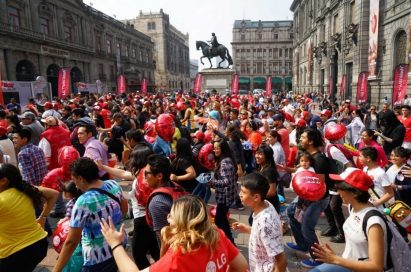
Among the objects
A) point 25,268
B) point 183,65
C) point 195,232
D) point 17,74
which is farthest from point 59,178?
point 183,65

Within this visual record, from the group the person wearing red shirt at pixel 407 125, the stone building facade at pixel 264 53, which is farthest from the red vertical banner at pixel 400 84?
the stone building facade at pixel 264 53

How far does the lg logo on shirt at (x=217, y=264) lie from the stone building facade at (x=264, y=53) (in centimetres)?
8311

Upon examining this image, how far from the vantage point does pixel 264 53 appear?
83.6 meters

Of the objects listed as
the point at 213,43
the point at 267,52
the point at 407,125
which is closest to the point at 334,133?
the point at 407,125

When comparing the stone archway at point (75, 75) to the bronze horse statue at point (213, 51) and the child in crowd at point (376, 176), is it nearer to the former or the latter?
the bronze horse statue at point (213, 51)

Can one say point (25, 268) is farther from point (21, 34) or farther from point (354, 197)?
point (21, 34)

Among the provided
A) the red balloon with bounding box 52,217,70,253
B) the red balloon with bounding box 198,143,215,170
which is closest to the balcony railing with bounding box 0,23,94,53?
the red balloon with bounding box 198,143,215,170

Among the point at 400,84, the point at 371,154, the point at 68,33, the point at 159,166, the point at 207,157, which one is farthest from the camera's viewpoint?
the point at 68,33

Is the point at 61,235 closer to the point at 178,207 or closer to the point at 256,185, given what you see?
the point at 178,207

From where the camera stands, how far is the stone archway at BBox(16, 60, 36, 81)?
2867 centimetres

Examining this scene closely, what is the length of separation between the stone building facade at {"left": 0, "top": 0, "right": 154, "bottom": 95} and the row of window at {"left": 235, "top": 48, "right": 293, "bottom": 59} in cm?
3500

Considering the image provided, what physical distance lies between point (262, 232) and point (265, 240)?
0.22ft

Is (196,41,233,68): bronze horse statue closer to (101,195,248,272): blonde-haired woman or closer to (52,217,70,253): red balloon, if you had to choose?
(52,217,70,253): red balloon

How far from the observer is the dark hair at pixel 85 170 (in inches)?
107
